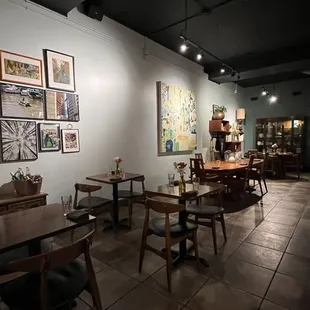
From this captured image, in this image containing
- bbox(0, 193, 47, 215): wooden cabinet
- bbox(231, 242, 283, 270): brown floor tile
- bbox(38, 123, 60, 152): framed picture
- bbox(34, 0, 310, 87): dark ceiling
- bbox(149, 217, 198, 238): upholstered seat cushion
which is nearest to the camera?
bbox(149, 217, 198, 238): upholstered seat cushion

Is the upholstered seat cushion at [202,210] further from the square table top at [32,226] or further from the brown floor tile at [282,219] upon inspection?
the brown floor tile at [282,219]

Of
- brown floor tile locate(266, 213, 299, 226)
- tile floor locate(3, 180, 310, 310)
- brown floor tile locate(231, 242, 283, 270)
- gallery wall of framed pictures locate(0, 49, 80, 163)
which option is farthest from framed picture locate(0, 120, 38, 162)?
brown floor tile locate(266, 213, 299, 226)

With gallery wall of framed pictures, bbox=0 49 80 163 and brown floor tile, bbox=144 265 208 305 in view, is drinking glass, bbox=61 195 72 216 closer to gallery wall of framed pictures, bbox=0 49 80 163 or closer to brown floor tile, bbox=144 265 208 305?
brown floor tile, bbox=144 265 208 305

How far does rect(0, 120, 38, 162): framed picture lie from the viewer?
2.91m

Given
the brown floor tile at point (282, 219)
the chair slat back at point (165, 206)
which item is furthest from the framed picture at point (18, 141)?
the brown floor tile at point (282, 219)

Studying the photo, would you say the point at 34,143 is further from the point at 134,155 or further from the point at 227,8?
the point at 227,8

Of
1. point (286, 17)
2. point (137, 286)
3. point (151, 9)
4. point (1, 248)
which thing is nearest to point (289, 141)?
point (286, 17)

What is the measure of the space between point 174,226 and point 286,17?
14.0 ft

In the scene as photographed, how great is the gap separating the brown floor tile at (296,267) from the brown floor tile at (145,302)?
1.23m

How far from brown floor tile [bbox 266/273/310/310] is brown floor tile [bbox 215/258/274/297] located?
65 millimetres

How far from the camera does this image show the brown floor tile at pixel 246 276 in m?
2.03

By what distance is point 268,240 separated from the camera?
2.95m

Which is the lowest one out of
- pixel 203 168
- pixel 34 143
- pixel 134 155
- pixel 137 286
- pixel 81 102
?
pixel 137 286

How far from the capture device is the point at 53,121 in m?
3.39
